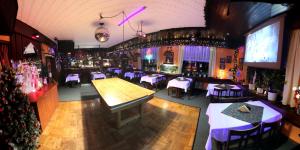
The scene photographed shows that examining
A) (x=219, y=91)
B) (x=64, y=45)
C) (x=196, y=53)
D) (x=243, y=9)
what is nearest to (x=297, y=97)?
(x=243, y=9)

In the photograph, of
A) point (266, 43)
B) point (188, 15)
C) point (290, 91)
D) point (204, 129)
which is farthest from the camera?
point (188, 15)

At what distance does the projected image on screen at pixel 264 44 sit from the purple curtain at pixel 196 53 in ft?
11.7

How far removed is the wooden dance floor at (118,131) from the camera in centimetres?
276

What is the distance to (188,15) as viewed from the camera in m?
4.24

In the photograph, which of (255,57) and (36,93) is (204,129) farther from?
(36,93)

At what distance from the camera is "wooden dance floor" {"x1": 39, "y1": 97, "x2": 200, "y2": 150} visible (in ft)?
9.07

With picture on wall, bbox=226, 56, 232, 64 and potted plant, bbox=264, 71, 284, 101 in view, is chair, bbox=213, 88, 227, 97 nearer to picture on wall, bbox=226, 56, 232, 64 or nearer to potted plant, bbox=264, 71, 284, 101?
potted plant, bbox=264, 71, 284, 101

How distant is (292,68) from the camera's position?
2691 mm

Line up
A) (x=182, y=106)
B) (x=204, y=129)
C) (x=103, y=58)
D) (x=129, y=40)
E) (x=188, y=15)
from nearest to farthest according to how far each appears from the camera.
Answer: (x=204, y=129), (x=188, y=15), (x=182, y=106), (x=129, y=40), (x=103, y=58)

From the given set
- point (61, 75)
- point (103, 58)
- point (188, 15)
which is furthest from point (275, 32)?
point (103, 58)

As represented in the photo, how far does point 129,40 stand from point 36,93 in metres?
6.42

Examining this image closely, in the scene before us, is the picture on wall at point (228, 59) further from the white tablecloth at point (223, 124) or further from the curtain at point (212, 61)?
the white tablecloth at point (223, 124)

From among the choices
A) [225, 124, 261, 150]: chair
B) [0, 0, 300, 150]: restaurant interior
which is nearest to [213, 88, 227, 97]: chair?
[0, 0, 300, 150]: restaurant interior

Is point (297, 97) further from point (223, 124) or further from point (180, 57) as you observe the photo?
point (180, 57)
